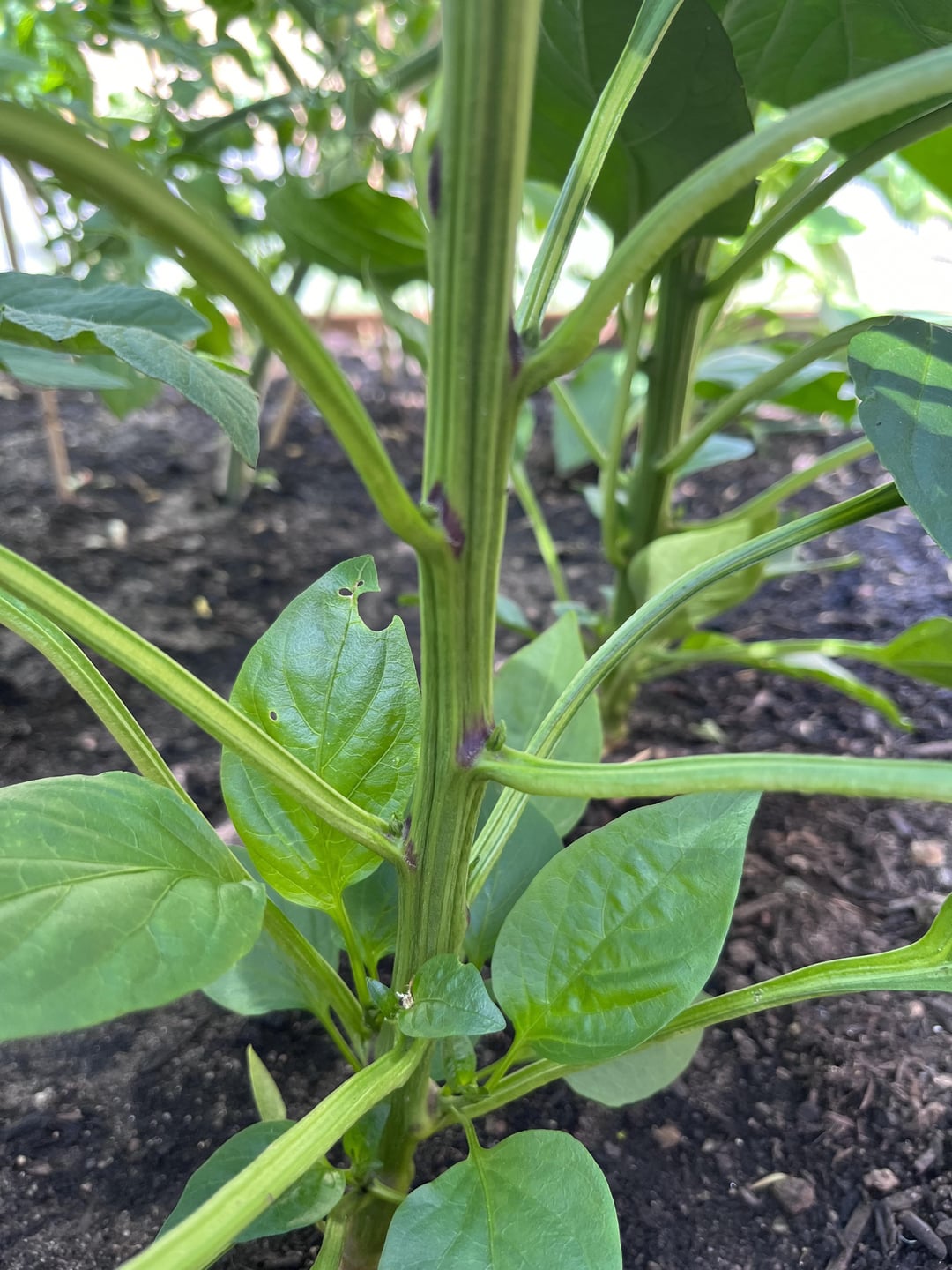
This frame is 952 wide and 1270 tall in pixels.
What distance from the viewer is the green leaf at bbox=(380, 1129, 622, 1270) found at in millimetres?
300

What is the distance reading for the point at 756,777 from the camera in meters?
0.22

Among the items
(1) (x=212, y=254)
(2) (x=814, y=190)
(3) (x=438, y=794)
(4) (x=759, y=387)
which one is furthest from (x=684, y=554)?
(1) (x=212, y=254)

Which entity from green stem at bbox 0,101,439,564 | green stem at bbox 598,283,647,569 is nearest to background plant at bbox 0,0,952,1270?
green stem at bbox 0,101,439,564

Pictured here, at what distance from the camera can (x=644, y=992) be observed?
0.32m

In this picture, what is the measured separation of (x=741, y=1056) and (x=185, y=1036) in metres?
0.32

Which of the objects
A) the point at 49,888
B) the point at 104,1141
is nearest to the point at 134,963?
the point at 49,888

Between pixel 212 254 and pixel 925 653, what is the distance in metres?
0.46

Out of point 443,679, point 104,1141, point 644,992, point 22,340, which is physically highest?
point 22,340

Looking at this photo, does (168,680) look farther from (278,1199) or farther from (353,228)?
(353,228)

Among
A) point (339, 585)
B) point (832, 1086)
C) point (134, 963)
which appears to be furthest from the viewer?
point (832, 1086)

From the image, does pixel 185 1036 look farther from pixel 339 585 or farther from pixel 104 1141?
pixel 339 585

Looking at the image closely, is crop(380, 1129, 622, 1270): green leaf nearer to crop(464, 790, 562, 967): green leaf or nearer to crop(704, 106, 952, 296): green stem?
crop(464, 790, 562, 967): green leaf

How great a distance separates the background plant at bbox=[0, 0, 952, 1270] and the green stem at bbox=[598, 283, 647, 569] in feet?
0.52

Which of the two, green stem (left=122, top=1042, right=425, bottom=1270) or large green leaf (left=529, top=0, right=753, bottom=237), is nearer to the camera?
green stem (left=122, top=1042, right=425, bottom=1270)
